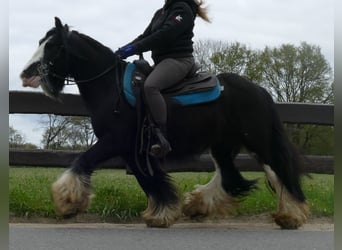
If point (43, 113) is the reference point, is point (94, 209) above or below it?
below

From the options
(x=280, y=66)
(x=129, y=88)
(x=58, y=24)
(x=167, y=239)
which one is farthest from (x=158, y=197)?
(x=280, y=66)

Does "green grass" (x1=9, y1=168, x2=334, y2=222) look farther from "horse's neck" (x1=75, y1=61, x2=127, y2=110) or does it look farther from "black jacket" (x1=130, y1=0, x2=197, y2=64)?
"black jacket" (x1=130, y1=0, x2=197, y2=64)

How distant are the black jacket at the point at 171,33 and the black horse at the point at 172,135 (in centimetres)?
40

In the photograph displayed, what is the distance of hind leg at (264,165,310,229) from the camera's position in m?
6.25

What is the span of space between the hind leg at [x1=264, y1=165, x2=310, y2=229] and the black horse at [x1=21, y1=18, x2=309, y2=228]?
0.03 ft

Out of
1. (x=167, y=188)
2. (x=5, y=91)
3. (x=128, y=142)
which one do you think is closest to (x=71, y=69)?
(x=128, y=142)

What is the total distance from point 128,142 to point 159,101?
52 cm

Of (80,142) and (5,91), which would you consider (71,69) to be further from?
(5,91)

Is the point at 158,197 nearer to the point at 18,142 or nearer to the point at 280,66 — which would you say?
the point at 18,142

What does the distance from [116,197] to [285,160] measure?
2.04m

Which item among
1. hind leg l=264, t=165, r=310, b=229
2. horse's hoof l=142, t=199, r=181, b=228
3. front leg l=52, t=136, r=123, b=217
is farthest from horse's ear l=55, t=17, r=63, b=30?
hind leg l=264, t=165, r=310, b=229

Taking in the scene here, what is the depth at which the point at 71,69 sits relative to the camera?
637 centimetres

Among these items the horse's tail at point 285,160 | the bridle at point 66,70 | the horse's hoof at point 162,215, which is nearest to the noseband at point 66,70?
the bridle at point 66,70

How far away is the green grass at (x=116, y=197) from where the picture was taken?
22.5 feet
